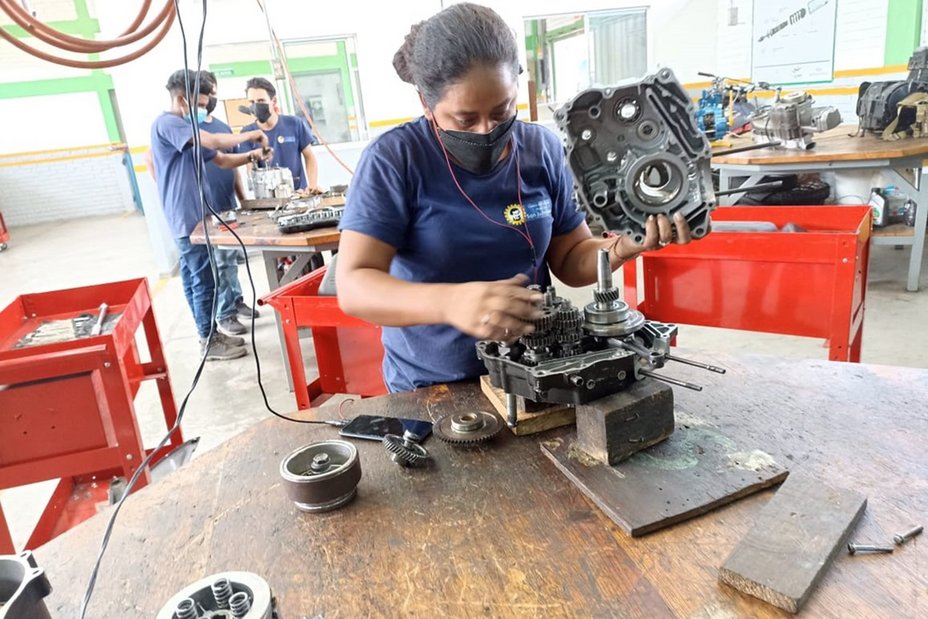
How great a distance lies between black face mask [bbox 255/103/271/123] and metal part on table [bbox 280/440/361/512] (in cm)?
353

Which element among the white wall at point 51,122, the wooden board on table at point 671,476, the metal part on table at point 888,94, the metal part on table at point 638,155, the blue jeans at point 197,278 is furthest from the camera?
the white wall at point 51,122

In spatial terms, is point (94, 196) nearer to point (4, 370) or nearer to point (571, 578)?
point (4, 370)

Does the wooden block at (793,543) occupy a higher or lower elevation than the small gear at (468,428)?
lower

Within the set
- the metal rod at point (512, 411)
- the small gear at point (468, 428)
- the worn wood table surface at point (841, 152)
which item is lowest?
the small gear at point (468, 428)

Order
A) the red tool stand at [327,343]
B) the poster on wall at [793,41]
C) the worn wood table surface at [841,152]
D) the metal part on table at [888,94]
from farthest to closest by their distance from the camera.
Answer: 1. the poster on wall at [793,41]
2. the metal part on table at [888,94]
3. the worn wood table surface at [841,152]
4. the red tool stand at [327,343]

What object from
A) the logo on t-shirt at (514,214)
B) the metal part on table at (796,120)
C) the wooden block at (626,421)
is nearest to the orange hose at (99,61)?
the logo on t-shirt at (514,214)

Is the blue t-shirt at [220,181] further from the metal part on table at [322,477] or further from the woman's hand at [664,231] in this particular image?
the woman's hand at [664,231]

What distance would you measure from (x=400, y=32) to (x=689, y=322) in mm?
4517

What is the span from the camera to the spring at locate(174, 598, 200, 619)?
617mm

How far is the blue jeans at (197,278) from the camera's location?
365 centimetres

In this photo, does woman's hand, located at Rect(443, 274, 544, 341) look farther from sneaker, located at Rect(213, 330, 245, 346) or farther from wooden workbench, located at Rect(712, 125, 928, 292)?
sneaker, located at Rect(213, 330, 245, 346)

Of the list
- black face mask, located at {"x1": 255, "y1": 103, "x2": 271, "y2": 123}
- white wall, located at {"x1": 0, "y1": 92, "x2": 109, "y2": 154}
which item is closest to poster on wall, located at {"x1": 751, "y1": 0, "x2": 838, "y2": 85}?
black face mask, located at {"x1": 255, "y1": 103, "x2": 271, "y2": 123}

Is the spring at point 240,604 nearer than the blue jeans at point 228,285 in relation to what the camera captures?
Yes

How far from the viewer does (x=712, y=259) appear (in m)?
2.14
